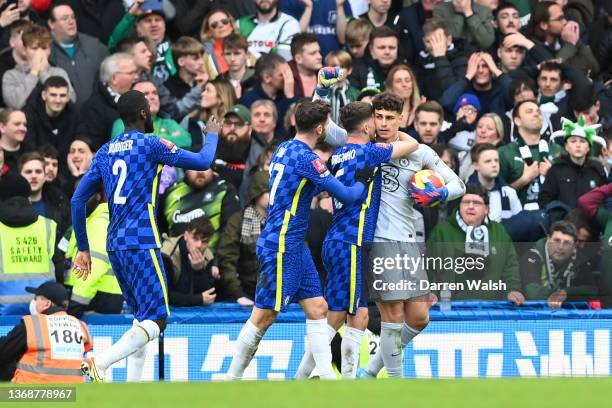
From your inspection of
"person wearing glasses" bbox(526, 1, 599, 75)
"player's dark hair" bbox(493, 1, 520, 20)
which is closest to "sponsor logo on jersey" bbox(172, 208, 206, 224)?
"player's dark hair" bbox(493, 1, 520, 20)

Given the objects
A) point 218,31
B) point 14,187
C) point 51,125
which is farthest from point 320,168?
point 218,31

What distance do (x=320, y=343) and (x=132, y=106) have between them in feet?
7.35

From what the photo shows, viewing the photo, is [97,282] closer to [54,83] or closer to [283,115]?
[54,83]

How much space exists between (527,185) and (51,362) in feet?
18.4

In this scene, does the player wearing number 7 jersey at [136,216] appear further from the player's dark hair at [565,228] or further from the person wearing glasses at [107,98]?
the person wearing glasses at [107,98]

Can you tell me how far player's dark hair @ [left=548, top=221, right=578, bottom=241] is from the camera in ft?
44.5

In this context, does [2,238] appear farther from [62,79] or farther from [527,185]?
[527,185]

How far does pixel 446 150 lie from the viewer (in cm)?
1467

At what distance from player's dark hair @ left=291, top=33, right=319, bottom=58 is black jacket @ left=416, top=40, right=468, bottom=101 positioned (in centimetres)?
128

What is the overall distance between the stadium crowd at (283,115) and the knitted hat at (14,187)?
21mm

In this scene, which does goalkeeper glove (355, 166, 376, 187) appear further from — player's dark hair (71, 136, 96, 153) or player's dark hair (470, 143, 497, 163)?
player's dark hair (71, 136, 96, 153)

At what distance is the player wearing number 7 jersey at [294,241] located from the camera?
36.3 ft

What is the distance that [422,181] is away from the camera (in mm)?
11523

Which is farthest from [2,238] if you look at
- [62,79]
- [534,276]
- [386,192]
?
[534,276]
